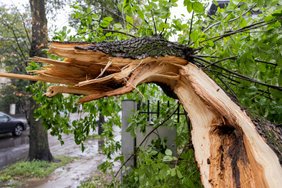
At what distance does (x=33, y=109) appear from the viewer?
694 cm

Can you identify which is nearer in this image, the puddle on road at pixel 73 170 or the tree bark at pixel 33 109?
the puddle on road at pixel 73 170

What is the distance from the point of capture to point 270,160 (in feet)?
4.04

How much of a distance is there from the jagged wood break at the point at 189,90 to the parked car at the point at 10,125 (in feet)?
38.7

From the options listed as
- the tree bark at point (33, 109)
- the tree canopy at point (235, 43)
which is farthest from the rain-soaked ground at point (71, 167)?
the tree canopy at point (235, 43)

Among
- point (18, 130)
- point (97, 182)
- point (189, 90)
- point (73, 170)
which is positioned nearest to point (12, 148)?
point (18, 130)

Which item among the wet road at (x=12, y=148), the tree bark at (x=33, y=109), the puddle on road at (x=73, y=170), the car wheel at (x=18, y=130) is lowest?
the puddle on road at (x=73, y=170)

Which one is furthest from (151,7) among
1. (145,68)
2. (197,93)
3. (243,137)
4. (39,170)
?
(39,170)

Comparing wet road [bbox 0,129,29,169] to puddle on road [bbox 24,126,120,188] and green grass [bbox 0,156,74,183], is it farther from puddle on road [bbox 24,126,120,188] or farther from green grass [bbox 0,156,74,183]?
puddle on road [bbox 24,126,120,188]

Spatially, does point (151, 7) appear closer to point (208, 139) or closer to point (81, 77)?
point (81, 77)

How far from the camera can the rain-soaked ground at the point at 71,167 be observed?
581 cm

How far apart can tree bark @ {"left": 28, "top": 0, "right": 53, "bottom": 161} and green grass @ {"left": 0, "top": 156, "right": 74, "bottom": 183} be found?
32cm

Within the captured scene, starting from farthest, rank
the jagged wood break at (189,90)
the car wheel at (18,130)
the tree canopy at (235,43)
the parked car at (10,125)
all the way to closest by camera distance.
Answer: the car wheel at (18,130) < the parked car at (10,125) < the tree canopy at (235,43) < the jagged wood break at (189,90)

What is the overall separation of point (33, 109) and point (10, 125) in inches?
239

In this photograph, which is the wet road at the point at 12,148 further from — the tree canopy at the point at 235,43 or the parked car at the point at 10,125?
the tree canopy at the point at 235,43
